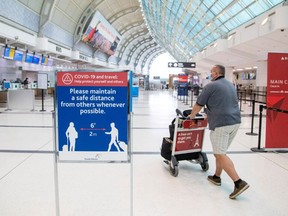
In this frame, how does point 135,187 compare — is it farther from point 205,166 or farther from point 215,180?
point 205,166

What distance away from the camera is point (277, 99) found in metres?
5.32

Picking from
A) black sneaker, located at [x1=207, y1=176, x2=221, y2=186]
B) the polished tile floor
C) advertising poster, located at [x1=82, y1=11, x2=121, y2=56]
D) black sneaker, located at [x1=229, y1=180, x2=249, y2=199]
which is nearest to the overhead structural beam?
advertising poster, located at [x1=82, y1=11, x2=121, y2=56]

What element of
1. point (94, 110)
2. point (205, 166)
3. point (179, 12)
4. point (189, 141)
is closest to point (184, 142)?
point (189, 141)

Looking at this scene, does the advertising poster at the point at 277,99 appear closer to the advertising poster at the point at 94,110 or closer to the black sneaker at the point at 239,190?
the black sneaker at the point at 239,190

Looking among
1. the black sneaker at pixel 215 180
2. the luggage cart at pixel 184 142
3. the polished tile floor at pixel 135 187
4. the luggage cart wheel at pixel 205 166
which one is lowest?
the polished tile floor at pixel 135 187

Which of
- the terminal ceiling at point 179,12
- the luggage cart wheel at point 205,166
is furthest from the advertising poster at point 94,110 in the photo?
the terminal ceiling at point 179,12

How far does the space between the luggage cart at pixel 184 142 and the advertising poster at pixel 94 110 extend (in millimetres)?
1644

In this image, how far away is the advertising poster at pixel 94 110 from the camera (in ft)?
7.96

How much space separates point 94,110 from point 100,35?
87.0ft

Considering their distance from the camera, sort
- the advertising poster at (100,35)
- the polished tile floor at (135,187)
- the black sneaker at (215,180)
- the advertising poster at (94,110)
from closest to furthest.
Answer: the advertising poster at (94,110) → the polished tile floor at (135,187) → the black sneaker at (215,180) → the advertising poster at (100,35)

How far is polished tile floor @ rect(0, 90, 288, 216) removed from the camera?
2.88m

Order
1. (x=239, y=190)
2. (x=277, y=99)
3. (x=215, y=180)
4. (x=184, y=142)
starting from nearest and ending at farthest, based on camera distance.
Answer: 1. (x=239, y=190)
2. (x=215, y=180)
3. (x=184, y=142)
4. (x=277, y=99)

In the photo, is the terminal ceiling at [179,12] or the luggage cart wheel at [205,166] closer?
the luggage cart wheel at [205,166]

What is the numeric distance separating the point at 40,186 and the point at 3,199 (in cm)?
47
